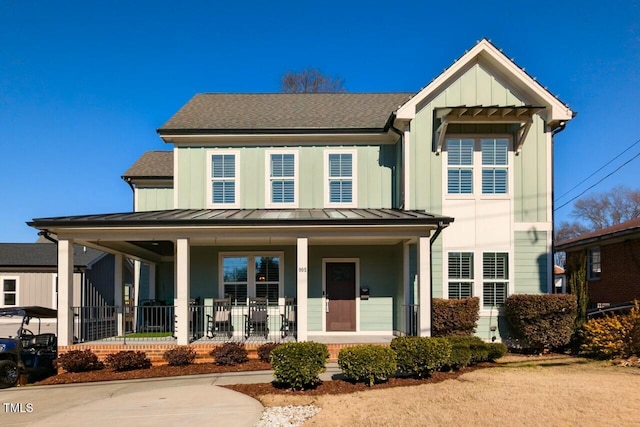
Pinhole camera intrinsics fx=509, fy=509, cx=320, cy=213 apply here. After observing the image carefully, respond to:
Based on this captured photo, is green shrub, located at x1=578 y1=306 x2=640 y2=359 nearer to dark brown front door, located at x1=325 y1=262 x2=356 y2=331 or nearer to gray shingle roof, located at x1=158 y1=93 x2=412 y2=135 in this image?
dark brown front door, located at x1=325 y1=262 x2=356 y2=331

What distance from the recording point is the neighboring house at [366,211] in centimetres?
1250

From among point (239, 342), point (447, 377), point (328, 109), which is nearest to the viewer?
point (447, 377)

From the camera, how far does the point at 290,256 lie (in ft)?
50.4

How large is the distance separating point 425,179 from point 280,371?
24.1ft

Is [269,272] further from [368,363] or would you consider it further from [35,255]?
[35,255]

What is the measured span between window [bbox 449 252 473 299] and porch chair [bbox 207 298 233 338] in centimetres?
617

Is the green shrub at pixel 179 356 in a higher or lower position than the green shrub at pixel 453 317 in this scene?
lower

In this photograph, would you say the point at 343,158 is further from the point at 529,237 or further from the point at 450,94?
the point at 529,237

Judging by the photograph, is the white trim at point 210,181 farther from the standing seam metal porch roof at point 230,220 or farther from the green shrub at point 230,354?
the green shrub at point 230,354

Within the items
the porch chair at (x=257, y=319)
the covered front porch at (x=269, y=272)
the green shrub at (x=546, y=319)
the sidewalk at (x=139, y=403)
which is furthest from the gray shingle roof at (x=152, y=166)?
the green shrub at (x=546, y=319)

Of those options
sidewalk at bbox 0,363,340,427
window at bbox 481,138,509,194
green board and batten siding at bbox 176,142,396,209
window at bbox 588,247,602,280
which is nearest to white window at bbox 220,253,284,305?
green board and batten siding at bbox 176,142,396,209

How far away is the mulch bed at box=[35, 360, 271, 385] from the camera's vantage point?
1114 cm

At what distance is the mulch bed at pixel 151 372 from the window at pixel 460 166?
7143 mm

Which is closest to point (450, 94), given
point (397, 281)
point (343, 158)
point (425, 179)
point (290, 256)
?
point (425, 179)
